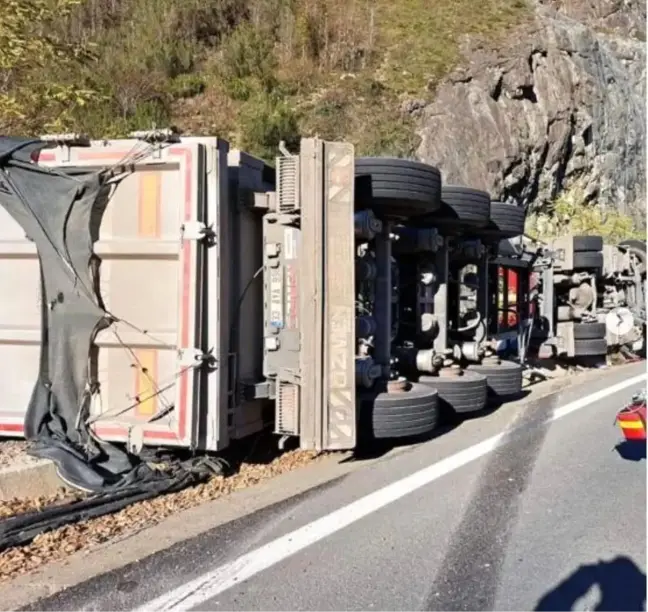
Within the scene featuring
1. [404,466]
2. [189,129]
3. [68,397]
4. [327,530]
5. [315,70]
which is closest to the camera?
[327,530]

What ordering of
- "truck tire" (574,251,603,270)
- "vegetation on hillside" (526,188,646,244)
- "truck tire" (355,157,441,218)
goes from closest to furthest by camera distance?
"truck tire" (355,157,441,218) < "truck tire" (574,251,603,270) < "vegetation on hillside" (526,188,646,244)

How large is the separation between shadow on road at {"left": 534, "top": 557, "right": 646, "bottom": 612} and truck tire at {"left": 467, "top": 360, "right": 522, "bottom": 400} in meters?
3.46

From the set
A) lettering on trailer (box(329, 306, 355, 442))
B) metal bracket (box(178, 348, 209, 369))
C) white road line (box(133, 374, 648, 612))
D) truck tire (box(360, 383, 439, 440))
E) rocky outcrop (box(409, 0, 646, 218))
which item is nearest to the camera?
white road line (box(133, 374, 648, 612))

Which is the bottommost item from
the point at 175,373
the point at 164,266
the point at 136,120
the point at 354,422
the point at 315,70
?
the point at 354,422

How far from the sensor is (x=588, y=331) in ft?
31.2

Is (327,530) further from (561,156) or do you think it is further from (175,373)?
(561,156)

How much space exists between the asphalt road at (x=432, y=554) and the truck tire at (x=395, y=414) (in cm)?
23

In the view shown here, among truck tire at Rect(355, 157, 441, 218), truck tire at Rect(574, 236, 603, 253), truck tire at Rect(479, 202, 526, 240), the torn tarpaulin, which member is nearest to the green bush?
truck tire at Rect(574, 236, 603, 253)

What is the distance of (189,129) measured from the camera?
18453 mm

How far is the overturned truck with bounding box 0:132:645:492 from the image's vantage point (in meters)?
4.21

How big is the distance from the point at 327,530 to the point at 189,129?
636 inches

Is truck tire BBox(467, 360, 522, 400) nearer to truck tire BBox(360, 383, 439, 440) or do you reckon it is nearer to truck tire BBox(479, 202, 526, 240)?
truck tire BBox(479, 202, 526, 240)

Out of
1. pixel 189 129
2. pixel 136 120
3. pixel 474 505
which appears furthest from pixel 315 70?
pixel 474 505

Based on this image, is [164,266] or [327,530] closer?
[327,530]
